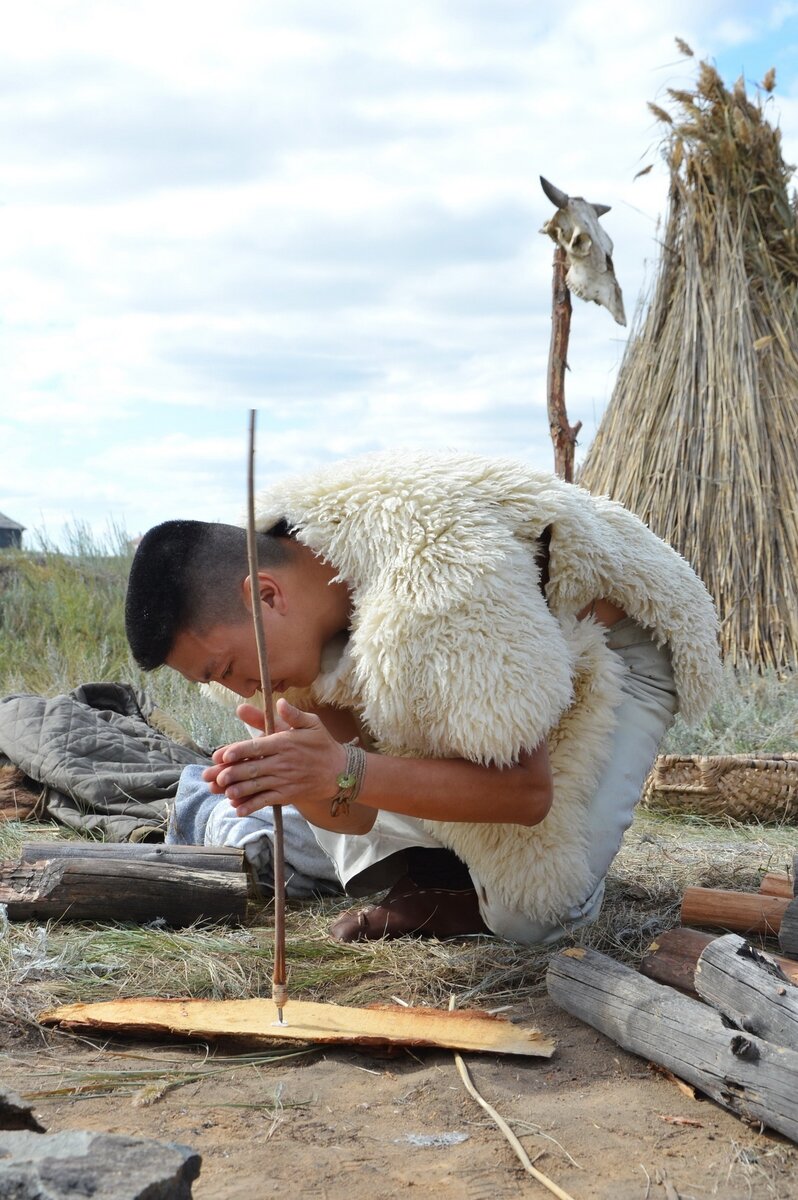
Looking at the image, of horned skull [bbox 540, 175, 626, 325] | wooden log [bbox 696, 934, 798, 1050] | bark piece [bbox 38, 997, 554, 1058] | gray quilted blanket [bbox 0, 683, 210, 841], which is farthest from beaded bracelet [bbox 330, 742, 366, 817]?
horned skull [bbox 540, 175, 626, 325]

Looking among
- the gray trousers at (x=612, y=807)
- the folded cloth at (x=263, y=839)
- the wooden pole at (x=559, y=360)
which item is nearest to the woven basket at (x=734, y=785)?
the gray trousers at (x=612, y=807)

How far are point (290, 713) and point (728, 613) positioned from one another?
4.56 meters

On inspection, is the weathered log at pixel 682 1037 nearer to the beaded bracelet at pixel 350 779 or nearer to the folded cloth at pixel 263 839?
the beaded bracelet at pixel 350 779

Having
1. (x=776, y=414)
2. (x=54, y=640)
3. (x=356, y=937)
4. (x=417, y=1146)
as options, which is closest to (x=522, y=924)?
(x=356, y=937)

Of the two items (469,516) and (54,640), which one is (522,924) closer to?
(469,516)

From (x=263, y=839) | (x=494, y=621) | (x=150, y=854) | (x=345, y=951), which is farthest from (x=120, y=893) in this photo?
(x=494, y=621)

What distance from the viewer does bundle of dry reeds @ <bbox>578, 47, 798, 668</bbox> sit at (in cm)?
608

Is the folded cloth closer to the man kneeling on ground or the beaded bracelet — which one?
the man kneeling on ground

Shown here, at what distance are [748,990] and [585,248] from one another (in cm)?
377

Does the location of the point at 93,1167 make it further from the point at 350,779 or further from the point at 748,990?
the point at 748,990

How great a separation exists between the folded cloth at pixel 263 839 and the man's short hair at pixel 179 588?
950 mm

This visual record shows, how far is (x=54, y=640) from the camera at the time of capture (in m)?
7.69

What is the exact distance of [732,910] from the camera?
267cm

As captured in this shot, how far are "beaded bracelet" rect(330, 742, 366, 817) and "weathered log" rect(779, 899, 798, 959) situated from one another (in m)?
1.03
